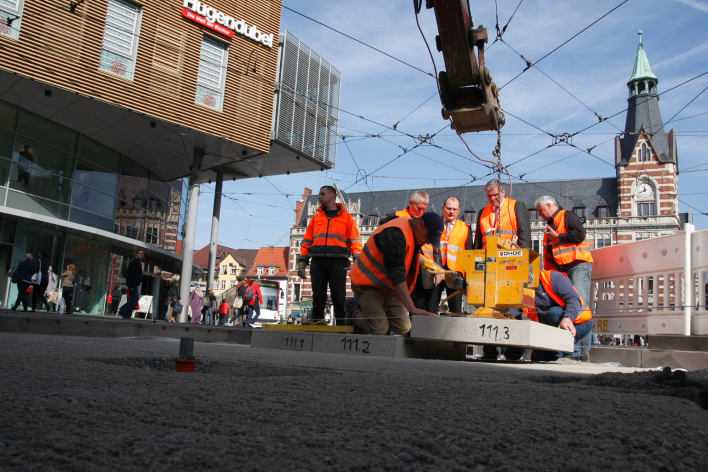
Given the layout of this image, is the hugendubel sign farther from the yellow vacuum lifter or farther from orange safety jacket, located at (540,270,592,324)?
orange safety jacket, located at (540,270,592,324)

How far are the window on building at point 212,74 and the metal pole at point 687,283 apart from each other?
1613cm

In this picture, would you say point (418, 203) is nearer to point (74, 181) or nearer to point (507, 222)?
point (507, 222)

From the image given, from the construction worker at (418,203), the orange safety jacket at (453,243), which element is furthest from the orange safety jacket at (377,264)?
the orange safety jacket at (453,243)

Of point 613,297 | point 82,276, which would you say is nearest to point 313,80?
point 82,276

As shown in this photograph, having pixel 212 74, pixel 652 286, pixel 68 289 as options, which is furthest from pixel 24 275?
pixel 652 286

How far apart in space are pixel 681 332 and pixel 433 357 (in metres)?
3.00

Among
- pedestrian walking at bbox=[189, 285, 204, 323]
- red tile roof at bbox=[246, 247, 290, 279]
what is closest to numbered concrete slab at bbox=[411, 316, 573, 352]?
pedestrian walking at bbox=[189, 285, 204, 323]

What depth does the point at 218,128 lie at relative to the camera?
1983 cm

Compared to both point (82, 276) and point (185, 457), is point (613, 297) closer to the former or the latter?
point (185, 457)

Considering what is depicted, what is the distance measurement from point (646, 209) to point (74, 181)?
168 feet

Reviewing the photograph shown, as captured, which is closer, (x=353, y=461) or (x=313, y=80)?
(x=353, y=461)

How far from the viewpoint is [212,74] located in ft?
65.5

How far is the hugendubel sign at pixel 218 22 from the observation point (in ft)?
63.2

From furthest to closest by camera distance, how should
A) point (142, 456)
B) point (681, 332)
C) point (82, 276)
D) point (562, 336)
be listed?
point (82, 276), point (681, 332), point (562, 336), point (142, 456)
